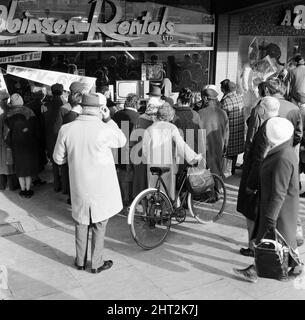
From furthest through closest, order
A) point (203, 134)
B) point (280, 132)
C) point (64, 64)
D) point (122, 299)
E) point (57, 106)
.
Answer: point (64, 64) → point (57, 106) → point (203, 134) → point (122, 299) → point (280, 132)

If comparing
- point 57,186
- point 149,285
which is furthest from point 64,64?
point 149,285

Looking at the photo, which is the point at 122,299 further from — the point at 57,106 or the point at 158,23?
the point at 158,23

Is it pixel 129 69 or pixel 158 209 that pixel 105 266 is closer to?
pixel 158 209

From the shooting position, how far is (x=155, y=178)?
17.9 feet

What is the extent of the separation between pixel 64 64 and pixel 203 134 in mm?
3619

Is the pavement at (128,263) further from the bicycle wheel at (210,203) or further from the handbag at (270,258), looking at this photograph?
the handbag at (270,258)

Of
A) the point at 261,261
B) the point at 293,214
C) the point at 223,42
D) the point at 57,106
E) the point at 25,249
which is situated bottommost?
the point at 25,249

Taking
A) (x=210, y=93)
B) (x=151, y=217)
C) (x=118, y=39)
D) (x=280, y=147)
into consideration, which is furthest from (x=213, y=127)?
(x=118, y=39)

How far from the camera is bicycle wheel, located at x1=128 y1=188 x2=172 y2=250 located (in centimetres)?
506

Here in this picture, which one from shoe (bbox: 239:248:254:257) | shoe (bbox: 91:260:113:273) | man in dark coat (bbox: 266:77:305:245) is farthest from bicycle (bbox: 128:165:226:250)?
man in dark coat (bbox: 266:77:305:245)

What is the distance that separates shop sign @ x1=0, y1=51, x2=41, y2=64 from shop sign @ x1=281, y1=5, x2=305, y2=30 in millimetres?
5839

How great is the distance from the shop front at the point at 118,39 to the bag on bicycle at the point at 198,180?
4.13 metres

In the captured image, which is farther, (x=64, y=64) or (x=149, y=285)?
(x=64, y=64)

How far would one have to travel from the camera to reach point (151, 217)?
5.12 m
